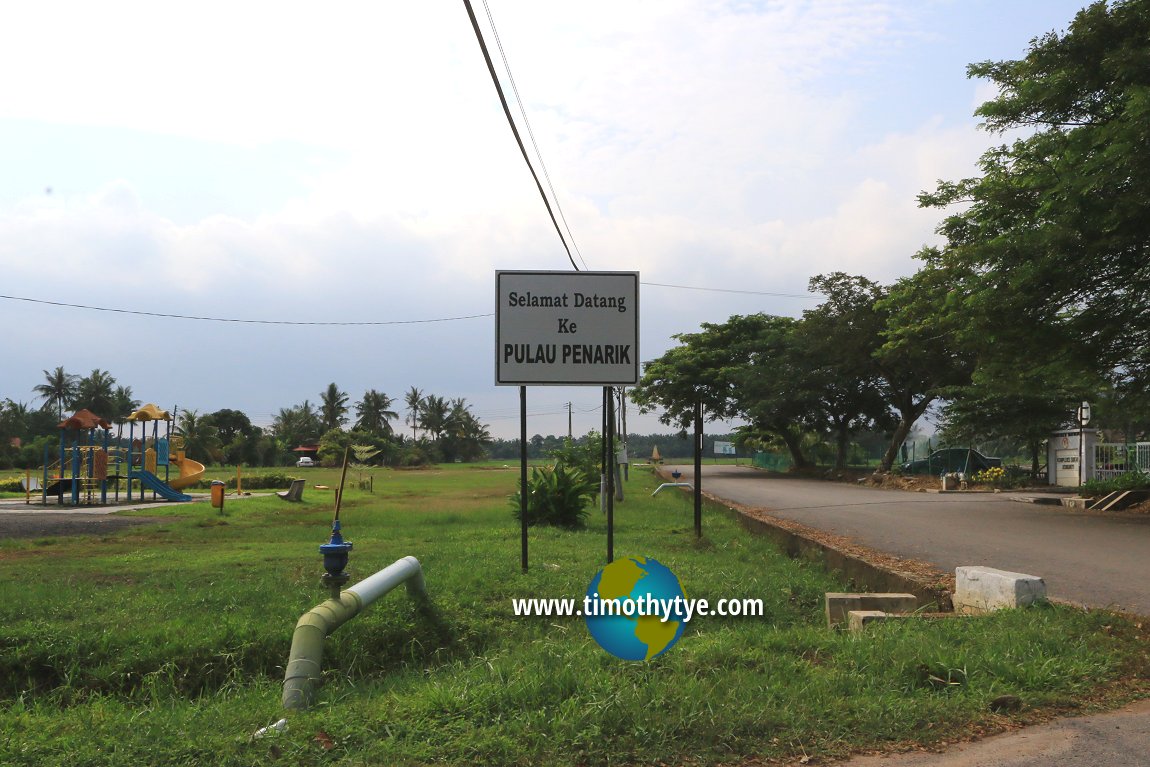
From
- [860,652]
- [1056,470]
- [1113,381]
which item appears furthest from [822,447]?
[860,652]

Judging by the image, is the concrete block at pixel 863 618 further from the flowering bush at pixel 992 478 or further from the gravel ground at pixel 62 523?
the flowering bush at pixel 992 478

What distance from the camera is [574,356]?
8.70 meters

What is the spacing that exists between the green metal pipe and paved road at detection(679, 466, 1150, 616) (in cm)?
538

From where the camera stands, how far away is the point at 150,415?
28.7m

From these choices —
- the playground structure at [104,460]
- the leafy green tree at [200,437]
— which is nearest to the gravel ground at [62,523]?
the playground structure at [104,460]

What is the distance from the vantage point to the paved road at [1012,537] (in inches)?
333

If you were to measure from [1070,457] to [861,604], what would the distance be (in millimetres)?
23793

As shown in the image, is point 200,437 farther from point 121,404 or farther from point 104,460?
point 104,460

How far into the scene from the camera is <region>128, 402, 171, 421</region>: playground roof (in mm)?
28312

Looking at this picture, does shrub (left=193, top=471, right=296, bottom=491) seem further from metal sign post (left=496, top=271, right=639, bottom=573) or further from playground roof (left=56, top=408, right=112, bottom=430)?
metal sign post (left=496, top=271, right=639, bottom=573)

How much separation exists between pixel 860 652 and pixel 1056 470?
1049 inches

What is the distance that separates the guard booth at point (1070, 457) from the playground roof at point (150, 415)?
88.0 feet

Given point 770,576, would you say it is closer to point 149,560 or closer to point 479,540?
point 479,540

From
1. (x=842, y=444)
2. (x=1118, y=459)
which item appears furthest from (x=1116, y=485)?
(x=842, y=444)
